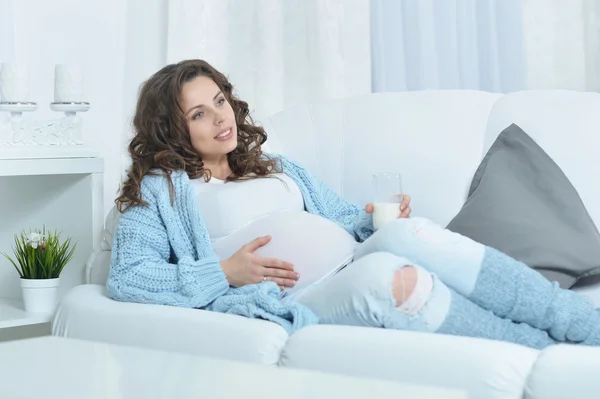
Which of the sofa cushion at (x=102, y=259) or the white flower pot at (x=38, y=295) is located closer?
the sofa cushion at (x=102, y=259)

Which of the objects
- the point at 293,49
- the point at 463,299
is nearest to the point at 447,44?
the point at 293,49

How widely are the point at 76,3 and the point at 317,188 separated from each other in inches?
50.7

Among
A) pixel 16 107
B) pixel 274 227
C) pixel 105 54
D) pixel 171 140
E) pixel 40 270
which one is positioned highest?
pixel 105 54

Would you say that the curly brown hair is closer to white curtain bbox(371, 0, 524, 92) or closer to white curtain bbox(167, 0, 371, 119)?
white curtain bbox(167, 0, 371, 119)

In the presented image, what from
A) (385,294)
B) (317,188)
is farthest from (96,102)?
(385,294)

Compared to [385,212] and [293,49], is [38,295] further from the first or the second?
[293,49]

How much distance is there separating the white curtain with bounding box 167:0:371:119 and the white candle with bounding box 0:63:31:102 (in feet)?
2.95

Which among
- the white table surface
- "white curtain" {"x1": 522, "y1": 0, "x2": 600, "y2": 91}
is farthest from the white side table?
"white curtain" {"x1": 522, "y1": 0, "x2": 600, "y2": 91}

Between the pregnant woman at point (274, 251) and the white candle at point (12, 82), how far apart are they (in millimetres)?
377

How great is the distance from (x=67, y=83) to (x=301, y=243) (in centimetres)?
85

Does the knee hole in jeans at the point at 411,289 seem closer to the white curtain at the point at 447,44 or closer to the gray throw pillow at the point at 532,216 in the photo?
the gray throw pillow at the point at 532,216

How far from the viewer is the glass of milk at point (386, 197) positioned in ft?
6.16

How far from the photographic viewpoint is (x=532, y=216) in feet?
6.23

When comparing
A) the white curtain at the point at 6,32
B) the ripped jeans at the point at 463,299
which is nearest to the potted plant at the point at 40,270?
the white curtain at the point at 6,32
